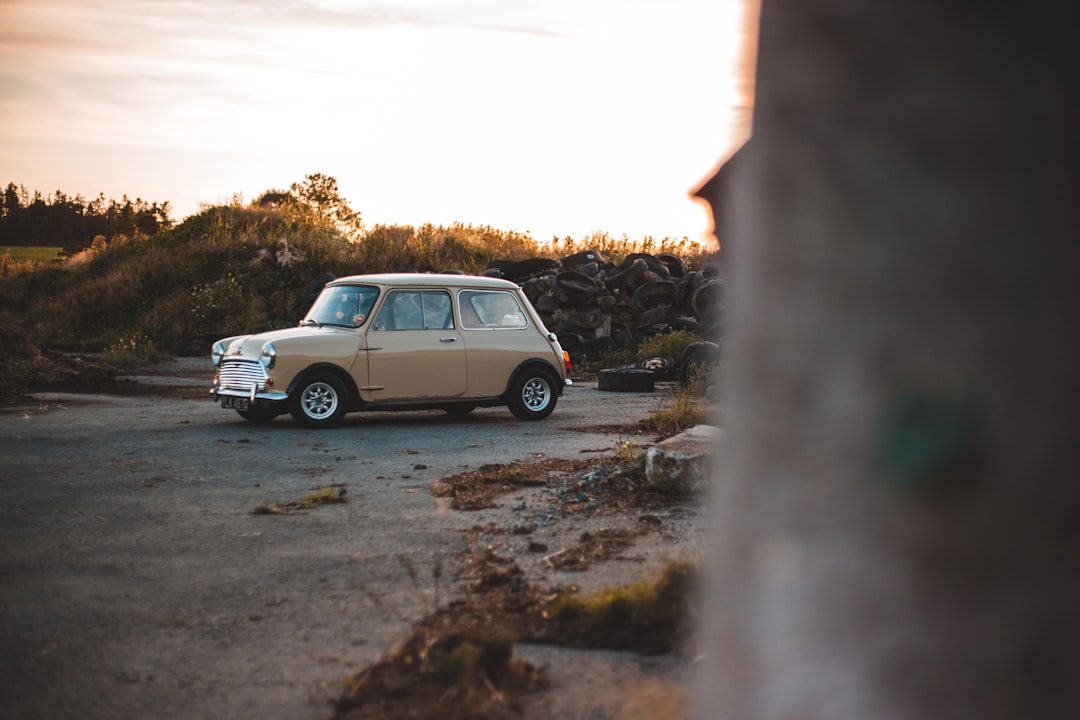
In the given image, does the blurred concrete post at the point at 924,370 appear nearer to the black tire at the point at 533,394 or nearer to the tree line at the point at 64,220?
the black tire at the point at 533,394

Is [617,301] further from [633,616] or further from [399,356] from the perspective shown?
[633,616]

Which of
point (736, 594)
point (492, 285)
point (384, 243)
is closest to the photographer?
point (736, 594)

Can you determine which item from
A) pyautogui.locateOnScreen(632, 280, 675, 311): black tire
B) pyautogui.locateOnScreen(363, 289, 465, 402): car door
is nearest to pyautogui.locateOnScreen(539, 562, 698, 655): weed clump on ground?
pyautogui.locateOnScreen(363, 289, 465, 402): car door

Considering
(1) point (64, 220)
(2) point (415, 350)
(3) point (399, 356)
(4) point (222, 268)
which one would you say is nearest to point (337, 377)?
(3) point (399, 356)

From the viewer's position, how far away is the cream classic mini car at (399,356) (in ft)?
38.4

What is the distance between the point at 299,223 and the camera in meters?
35.3

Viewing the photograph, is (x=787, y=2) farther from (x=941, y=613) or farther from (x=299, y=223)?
(x=299, y=223)

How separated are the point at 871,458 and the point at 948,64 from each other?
0.58 m

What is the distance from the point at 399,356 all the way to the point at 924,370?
10.9m

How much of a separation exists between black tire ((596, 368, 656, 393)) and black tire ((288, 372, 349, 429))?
6.41 m

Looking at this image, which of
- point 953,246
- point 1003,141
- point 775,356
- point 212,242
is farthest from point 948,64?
point 212,242

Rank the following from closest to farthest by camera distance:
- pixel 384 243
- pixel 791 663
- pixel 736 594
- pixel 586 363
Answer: pixel 791 663 → pixel 736 594 → pixel 586 363 → pixel 384 243

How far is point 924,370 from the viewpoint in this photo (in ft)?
4.76

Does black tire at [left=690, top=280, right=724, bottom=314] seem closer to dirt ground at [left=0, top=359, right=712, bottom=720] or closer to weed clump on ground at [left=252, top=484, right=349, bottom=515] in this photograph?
dirt ground at [left=0, top=359, right=712, bottom=720]
